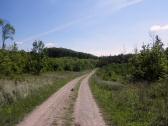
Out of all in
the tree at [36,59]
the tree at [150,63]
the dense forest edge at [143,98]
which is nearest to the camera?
the dense forest edge at [143,98]

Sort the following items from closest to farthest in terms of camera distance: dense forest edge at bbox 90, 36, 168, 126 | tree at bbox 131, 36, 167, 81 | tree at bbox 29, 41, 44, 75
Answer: dense forest edge at bbox 90, 36, 168, 126, tree at bbox 131, 36, 167, 81, tree at bbox 29, 41, 44, 75

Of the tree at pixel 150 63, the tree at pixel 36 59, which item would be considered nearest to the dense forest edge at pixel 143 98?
the tree at pixel 150 63

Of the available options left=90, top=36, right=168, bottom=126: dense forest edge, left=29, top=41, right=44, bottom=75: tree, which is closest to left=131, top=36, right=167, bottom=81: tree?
left=90, top=36, right=168, bottom=126: dense forest edge

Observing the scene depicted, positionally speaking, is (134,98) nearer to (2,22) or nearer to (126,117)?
(126,117)

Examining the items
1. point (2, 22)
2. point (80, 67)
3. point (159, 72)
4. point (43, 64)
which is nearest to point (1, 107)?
point (159, 72)

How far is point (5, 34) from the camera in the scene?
245 feet

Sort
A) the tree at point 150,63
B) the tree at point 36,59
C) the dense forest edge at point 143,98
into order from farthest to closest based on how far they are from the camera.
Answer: the tree at point 36,59, the tree at point 150,63, the dense forest edge at point 143,98

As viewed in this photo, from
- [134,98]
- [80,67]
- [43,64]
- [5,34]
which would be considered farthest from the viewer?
[80,67]

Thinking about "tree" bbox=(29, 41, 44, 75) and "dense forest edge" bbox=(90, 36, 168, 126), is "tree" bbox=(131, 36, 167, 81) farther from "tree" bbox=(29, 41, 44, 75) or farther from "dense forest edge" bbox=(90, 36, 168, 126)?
"tree" bbox=(29, 41, 44, 75)

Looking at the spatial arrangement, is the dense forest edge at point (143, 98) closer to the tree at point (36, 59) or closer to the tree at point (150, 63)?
the tree at point (150, 63)

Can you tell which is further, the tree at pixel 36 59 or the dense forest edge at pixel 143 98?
the tree at pixel 36 59

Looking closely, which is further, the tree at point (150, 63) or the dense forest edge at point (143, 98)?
the tree at point (150, 63)

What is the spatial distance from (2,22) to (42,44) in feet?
34.8

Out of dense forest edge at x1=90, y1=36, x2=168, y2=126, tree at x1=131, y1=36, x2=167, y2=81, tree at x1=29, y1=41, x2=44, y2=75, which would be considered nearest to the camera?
dense forest edge at x1=90, y1=36, x2=168, y2=126
